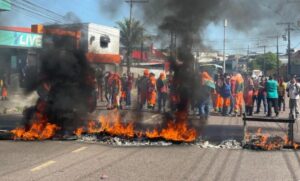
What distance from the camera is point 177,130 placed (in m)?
9.18

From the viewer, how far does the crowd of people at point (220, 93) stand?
47.3 ft

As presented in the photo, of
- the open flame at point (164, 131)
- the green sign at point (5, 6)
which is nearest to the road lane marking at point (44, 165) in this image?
the open flame at point (164, 131)

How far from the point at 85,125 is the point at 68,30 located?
257 centimetres

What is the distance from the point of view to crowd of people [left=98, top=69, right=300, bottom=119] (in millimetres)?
14422

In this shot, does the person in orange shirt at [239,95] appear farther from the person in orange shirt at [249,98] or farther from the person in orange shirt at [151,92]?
the person in orange shirt at [151,92]

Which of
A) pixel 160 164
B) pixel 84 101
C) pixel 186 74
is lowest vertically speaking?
pixel 160 164

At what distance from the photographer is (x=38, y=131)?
9.20m

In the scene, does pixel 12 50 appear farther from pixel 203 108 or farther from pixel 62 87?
pixel 62 87

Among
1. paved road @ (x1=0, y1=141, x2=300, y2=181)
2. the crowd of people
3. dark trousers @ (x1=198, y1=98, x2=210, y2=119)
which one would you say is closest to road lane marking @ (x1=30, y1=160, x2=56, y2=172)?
paved road @ (x1=0, y1=141, x2=300, y2=181)

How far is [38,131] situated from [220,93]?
831 centimetres

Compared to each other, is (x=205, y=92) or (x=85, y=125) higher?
(x=205, y=92)

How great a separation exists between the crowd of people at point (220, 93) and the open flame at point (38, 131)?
4407 mm

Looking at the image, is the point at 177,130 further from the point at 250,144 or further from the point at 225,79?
the point at 225,79

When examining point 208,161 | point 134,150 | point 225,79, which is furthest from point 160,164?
point 225,79
